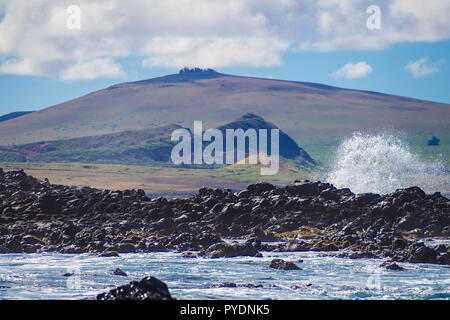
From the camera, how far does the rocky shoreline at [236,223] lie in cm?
3148

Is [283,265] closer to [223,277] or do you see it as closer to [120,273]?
[223,277]

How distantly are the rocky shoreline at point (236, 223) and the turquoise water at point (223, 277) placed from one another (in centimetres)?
143

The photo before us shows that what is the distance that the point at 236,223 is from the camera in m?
38.2

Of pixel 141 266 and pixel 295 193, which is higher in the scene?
pixel 295 193

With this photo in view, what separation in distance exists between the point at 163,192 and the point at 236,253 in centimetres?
9558

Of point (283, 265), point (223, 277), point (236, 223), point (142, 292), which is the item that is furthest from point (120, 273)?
point (236, 223)

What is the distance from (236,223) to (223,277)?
14046mm

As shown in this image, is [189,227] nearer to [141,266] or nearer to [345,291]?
[141,266]

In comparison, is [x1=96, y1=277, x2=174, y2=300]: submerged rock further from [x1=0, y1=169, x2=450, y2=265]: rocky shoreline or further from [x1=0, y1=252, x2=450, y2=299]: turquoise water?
[x1=0, y1=169, x2=450, y2=265]: rocky shoreline

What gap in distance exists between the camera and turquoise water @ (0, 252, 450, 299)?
20703mm

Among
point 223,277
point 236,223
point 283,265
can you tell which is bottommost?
point 223,277

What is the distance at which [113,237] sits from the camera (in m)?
33.8
